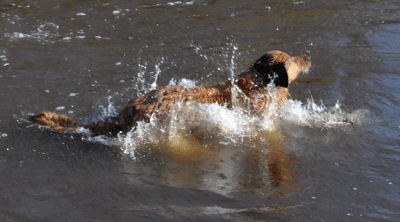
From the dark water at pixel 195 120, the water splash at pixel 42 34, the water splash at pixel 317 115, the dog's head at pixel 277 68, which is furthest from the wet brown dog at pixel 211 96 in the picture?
the water splash at pixel 42 34

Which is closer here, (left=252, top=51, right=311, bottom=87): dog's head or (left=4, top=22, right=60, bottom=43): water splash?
(left=252, top=51, right=311, bottom=87): dog's head

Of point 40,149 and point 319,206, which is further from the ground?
point 40,149

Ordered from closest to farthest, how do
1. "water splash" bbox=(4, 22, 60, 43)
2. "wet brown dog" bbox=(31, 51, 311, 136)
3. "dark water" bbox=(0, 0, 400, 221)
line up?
"dark water" bbox=(0, 0, 400, 221) < "wet brown dog" bbox=(31, 51, 311, 136) < "water splash" bbox=(4, 22, 60, 43)

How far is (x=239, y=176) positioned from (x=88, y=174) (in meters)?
1.78

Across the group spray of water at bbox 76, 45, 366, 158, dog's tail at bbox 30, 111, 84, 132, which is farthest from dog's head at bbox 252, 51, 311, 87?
dog's tail at bbox 30, 111, 84, 132

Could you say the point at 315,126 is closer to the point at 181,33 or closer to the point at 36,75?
the point at 181,33

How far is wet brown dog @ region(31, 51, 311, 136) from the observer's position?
→ 201 inches

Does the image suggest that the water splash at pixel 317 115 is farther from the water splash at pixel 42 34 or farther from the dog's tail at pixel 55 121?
the water splash at pixel 42 34

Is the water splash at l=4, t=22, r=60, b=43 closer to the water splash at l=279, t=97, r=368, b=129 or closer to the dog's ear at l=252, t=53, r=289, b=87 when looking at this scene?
the dog's ear at l=252, t=53, r=289, b=87

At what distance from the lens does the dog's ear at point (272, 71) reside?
5.73 meters

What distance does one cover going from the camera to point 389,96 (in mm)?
6965

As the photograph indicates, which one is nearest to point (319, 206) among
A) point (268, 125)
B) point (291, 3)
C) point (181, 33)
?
point (268, 125)

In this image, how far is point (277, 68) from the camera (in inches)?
229

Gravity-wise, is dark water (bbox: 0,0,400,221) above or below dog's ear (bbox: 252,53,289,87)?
below
